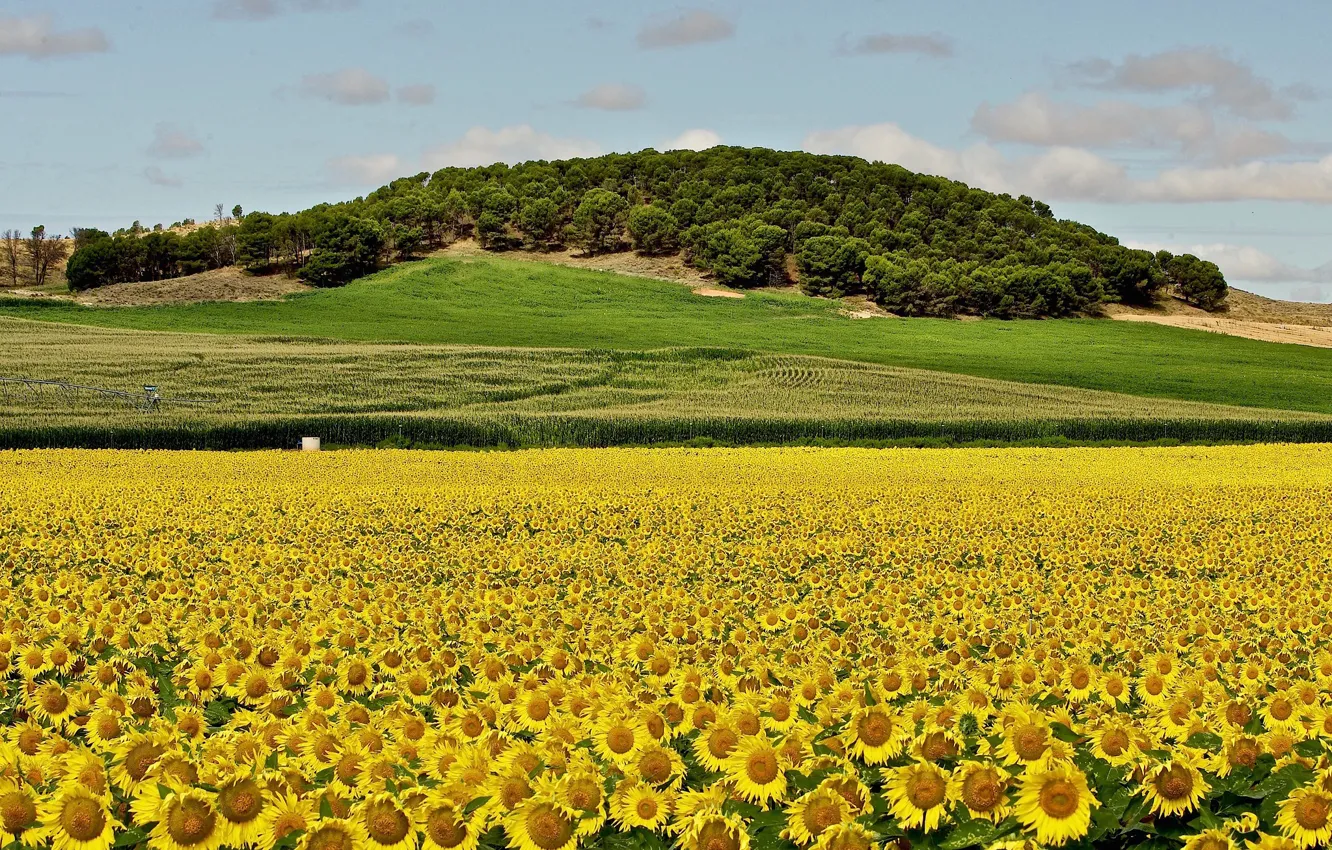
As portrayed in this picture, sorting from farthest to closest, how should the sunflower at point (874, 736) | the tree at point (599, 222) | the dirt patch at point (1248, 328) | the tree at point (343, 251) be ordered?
the tree at point (599, 222)
the tree at point (343, 251)
the dirt patch at point (1248, 328)
the sunflower at point (874, 736)

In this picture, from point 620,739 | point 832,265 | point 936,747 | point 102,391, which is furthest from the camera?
point 832,265

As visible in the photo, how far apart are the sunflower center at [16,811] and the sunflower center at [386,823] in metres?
1.30

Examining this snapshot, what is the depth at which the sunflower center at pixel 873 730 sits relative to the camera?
4.93 m

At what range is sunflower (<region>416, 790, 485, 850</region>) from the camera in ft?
14.3

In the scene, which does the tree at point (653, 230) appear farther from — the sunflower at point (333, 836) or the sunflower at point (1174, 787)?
the sunflower at point (333, 836)

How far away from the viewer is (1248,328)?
115 metres

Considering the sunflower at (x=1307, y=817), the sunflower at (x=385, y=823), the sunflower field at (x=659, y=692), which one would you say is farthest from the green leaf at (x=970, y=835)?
the sunflower at (x=385, y=823)

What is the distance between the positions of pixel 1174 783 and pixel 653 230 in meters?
132

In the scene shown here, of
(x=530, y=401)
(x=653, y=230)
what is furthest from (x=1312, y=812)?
(x=653, y=230)

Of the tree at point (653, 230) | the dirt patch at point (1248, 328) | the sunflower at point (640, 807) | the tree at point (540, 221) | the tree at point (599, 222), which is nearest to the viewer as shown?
the sunflower at point (640, 807)

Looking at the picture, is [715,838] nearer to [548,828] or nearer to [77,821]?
[548,828]

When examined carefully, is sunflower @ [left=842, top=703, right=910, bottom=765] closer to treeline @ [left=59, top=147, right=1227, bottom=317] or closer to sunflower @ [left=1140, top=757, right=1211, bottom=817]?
sunflower @ [left=1140, top=757, right=1211, bottom=817]

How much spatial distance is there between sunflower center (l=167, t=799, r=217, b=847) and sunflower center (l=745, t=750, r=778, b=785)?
197 cm

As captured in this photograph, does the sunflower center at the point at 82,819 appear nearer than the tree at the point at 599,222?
Yes
